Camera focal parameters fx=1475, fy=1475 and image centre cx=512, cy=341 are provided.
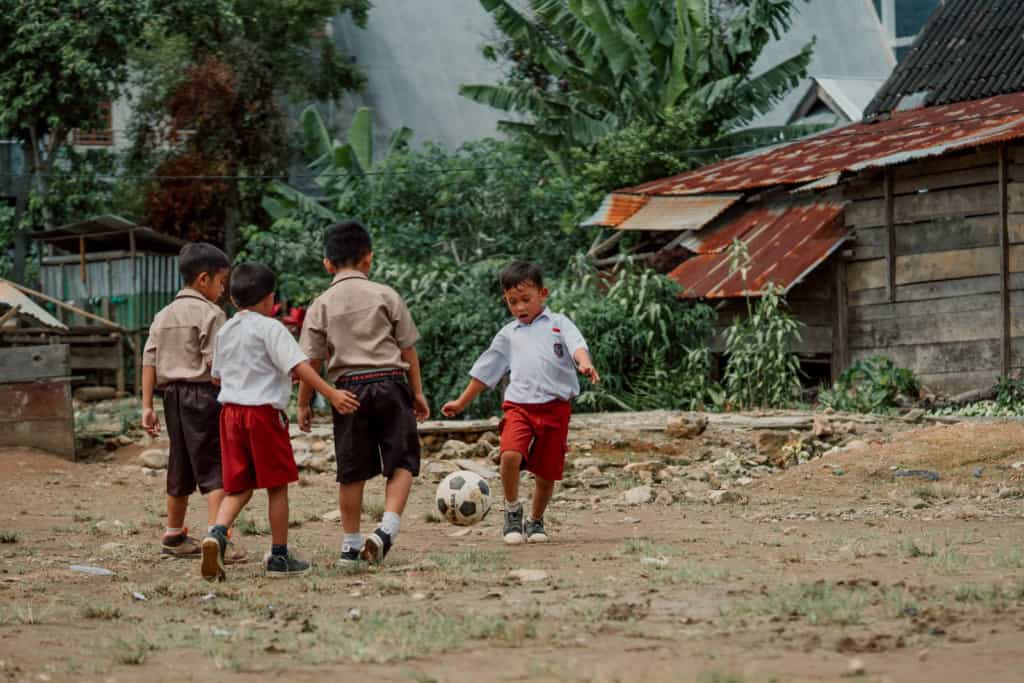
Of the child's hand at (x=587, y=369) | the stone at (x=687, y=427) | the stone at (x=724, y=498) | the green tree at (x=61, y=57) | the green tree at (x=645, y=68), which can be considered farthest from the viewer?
the green tree at (x=61, y=57)

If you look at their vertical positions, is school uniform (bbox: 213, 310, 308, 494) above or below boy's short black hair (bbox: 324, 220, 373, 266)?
below

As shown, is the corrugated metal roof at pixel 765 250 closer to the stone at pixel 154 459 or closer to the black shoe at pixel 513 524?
the stone at pixel 154 459

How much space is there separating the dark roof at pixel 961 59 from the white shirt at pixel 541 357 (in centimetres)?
1260

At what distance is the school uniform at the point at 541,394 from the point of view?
7.27 meters

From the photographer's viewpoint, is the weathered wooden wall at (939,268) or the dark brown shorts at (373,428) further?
the weathered wooden wall at (939,268)

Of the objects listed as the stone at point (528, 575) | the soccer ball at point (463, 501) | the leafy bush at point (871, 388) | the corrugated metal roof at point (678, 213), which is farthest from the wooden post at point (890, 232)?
the stone at point (528, 575)

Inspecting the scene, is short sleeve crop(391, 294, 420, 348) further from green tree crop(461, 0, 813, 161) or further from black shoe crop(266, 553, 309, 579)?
green tree crop(461, 0, 813, 161)

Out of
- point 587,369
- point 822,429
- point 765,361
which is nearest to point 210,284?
point 587,369

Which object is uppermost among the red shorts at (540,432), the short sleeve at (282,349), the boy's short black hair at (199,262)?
the boy's short black hair at (199,262)

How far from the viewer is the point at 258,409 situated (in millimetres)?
6348

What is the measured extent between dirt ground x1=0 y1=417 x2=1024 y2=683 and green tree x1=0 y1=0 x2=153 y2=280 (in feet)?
47.9

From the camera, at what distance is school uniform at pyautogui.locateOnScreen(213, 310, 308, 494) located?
20.7ft

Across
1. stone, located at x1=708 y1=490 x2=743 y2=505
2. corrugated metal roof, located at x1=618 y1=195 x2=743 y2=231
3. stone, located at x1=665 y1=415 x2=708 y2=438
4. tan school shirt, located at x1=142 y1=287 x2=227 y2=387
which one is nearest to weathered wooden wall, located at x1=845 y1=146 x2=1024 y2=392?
corrugated metal roof, located at x1=618 y1=195 x2=743 y2=231

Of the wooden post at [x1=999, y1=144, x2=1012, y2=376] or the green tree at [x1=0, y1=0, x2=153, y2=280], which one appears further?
the green tree at [x1=0, y1=0, x2=153, y2=280]
